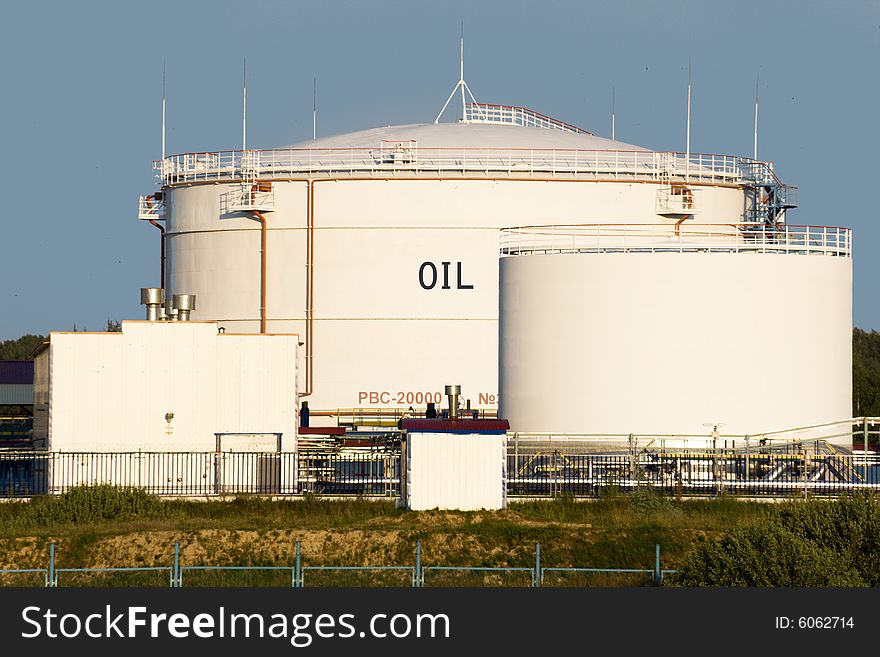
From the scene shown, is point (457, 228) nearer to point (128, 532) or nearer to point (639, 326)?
point (639, 326)

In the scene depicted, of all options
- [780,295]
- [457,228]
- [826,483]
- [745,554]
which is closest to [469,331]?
[457,228]

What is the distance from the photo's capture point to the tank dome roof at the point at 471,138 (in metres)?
54.0

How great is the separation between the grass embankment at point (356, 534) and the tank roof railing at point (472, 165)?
18321mm

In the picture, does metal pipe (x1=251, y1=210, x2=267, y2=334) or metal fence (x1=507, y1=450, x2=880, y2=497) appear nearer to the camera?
metal fence (x1=507, y1=450, x2=880, y2=497)

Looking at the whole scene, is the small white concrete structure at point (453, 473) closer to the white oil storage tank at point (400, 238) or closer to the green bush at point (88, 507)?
the green bush at point (88, 507)

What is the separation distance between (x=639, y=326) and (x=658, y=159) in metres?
13.0

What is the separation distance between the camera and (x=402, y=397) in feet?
168

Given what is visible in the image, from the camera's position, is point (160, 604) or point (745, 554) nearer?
point (160, 604)

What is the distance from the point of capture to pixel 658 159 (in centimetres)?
5353

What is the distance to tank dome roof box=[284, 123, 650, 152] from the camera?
54.0 metres

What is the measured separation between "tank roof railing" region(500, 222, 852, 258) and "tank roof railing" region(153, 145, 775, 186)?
2570 mm

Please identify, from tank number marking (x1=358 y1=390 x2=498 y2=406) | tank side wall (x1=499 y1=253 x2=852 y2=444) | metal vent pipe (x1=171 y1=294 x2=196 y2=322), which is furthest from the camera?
tank number marking (x1=358 y1=390 x2=498 y2=406)

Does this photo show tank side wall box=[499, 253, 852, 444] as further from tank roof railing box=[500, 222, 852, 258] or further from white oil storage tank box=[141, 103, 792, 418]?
white oil storage tank box=[141, 103, 792, 418]

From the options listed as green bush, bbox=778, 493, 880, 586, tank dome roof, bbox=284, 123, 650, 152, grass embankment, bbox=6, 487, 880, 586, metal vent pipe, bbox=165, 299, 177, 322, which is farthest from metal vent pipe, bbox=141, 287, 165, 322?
green bush, bbox=778, 493, 880, 586
